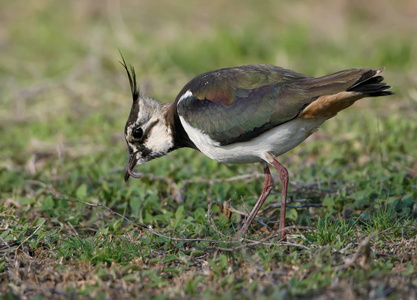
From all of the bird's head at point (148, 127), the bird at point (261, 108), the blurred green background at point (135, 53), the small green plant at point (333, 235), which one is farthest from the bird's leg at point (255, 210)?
the blurred green background at point (135, 53)

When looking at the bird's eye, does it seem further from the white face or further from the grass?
the grass

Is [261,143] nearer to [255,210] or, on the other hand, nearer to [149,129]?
[255,210]

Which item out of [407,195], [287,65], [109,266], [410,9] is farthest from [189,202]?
[410,9]

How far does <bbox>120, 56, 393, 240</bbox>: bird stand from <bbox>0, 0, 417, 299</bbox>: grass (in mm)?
498

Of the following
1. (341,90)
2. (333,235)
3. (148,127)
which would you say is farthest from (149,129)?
(333,235)

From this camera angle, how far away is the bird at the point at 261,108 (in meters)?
4.53

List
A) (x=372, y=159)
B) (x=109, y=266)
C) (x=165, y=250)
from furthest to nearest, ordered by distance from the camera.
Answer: (x=372, y=159)
(x=165, y=250)
(x=109, y=266)

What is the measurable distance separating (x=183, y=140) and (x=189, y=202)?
23.5 inches

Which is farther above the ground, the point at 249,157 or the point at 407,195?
the point at 249,157

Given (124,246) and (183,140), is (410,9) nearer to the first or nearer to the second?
(183,140)

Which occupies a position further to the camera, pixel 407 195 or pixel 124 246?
pixel 407 195

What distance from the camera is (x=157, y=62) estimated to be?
390 inches

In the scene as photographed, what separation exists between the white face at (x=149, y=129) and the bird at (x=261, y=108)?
29 centimetres

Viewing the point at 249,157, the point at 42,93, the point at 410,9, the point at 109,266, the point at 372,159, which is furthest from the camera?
the point at 410,9
